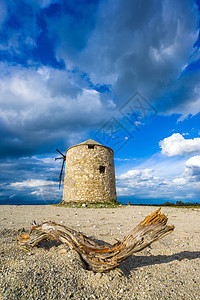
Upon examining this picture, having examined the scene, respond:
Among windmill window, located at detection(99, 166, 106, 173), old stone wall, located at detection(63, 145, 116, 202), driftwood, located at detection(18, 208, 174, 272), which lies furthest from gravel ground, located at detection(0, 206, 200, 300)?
windmill window, located at detection(99, 166, 106, 173)

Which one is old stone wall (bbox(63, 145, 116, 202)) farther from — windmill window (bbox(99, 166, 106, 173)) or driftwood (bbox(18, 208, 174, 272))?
driftwood (bbox(18, 208, 174, 272))

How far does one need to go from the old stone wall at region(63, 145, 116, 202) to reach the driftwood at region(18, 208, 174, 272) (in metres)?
13.3

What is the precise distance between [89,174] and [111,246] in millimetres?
13842

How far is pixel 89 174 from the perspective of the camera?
16.5 metres

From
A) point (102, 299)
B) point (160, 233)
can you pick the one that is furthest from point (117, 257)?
point (160, 233)

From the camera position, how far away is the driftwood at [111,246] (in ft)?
8.34

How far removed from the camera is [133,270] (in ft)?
8.80

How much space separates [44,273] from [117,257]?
3.59 ft

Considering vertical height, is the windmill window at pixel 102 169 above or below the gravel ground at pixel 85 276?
above

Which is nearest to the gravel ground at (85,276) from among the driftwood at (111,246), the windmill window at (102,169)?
the driftwood at (111,246)

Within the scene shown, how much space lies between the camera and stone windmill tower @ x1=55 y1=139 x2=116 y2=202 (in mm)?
16188

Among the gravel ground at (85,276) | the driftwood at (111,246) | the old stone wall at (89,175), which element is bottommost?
the gravel ground at (85,276)

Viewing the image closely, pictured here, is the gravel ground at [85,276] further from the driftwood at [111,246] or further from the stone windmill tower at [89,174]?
the stone windmill tower at [89,174]

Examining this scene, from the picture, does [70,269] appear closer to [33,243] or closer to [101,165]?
[33,243]
